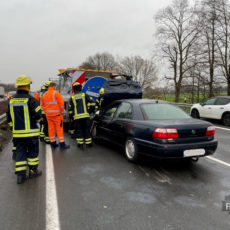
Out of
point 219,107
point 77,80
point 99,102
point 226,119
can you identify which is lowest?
point 226,119

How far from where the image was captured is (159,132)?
162 inches

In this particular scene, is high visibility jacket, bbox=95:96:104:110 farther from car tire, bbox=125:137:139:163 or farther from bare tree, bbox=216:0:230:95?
bare tree, bbox=216:0:230:95

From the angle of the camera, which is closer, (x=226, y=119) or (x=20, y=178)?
(x=20, y=178)

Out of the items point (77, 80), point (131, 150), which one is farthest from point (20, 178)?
point (77, 80)

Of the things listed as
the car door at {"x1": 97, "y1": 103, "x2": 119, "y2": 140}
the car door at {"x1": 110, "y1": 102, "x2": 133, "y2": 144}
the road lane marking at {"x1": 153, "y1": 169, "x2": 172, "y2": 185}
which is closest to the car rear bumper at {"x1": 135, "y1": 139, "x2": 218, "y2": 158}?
the road lane marking at {"x1": 153, "y1": 169, "x2": 172, "y2": 185}

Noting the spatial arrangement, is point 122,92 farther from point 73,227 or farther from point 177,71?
point 177,71

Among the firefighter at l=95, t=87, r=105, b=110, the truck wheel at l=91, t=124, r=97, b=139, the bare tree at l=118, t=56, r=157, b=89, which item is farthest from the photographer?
the bare tree at l=118, t=56, r=157, b=89

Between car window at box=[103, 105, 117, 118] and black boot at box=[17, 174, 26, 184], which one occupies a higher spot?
car window at box=[103, 105, 117, 118]

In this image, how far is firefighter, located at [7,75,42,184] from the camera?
389cm

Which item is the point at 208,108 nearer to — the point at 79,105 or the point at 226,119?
the point at 226,119

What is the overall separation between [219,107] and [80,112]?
7954 mm

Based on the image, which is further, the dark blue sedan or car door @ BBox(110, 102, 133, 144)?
car door @ BBox(110, 102, 133, 144)

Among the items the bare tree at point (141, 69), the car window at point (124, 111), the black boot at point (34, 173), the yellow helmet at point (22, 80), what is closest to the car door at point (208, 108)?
the car window at point (124, 111)

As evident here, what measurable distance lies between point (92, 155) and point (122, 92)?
216 centimetres
